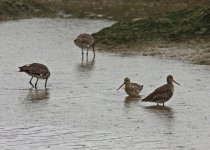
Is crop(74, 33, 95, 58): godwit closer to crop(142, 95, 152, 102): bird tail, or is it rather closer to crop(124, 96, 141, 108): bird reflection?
crop(124, 96, 141, 108): bird reflection

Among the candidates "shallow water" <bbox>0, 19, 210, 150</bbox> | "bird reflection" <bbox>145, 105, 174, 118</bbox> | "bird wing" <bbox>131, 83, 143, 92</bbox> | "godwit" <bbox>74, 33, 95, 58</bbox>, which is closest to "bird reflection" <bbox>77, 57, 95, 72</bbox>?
"shallow water" <bbox>0, 19, 210, 150</bbox>

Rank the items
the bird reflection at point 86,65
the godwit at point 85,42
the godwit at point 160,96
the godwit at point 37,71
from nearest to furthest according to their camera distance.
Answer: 1. the godwit at point 160,96
2. the godwit at point 37,71
3. the bird reflection at point 86,65
4. the godwit at point 85,42

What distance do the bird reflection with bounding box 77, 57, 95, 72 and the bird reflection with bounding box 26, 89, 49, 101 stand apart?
400 cm

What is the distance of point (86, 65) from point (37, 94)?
577 centimetres

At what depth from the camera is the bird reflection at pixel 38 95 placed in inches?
645

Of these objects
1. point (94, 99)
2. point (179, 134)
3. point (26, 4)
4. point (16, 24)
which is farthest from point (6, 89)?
point (26, 4)

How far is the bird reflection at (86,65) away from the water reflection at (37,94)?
3989 millimetres

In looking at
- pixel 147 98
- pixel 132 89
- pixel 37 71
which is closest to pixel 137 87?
pixel 132 89

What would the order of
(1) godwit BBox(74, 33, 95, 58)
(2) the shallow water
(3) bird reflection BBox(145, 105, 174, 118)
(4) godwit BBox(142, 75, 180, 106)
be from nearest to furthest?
(2) the shallow water
(3) bird reflection BBox(145, 105, 174, 118)
(4) godwit BBox(142, 75, 180, 106)
(1) godwit BBox(74, 33, 95, 58)

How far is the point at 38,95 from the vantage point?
1681 centimetres

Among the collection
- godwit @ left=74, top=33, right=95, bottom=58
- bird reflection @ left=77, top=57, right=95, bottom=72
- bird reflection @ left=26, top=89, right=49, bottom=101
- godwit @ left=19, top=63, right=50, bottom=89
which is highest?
godwit @ left=74, top=33, right=95, bottom=58

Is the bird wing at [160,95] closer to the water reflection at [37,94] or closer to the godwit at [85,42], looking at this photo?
the water reflection at [37,94]

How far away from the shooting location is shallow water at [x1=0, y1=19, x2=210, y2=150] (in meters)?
12.2

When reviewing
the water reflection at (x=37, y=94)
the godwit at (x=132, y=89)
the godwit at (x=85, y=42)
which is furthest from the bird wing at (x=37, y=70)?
the godwit at (x=85, y=42)
